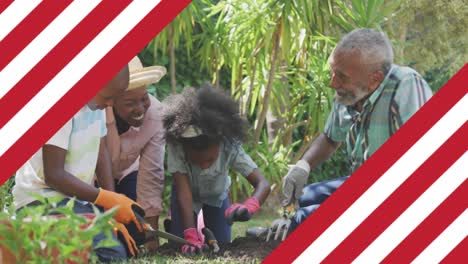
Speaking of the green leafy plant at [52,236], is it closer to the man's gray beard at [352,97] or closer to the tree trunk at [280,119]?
the man's gray beard at [352,97]

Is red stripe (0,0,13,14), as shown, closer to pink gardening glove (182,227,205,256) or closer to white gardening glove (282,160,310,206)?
pink gardening glove (182,227,205,256)

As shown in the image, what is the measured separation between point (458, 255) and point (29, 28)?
2.28m

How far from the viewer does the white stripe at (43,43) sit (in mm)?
4254

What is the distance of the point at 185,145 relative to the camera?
5121 millimetres

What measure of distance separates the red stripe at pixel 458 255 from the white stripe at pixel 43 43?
2.10 meters

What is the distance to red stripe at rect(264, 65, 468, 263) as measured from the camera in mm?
4137

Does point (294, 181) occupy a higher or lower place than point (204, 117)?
lower

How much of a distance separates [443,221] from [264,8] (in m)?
3.95

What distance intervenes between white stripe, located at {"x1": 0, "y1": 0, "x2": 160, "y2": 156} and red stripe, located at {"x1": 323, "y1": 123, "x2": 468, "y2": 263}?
1589 mm

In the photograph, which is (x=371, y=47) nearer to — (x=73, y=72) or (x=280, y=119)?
(x=73, y=72)

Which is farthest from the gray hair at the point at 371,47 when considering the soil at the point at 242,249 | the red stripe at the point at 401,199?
the soil at the point at 242,249

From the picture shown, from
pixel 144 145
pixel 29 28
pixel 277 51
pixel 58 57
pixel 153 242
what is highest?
pixel 29 28

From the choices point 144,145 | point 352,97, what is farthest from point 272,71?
point 352,97

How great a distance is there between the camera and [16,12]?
434 centimetres
